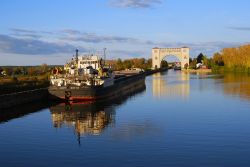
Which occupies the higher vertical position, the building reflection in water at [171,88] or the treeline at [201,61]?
the treeline at [201,61]

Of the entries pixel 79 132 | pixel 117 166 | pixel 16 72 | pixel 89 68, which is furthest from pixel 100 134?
pixel 16 72

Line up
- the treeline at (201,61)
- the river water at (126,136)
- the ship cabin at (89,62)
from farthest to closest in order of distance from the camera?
1. the treeline at (201,61)
2. the ship cabin at (89,62)
3. the river water at (126,136)

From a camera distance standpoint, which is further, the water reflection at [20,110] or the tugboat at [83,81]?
the tugboat at [83,81]

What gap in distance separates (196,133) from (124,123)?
5.28m

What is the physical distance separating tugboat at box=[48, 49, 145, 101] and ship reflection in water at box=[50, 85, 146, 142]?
35.2 inches

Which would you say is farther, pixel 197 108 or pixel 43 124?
pixel 197 108

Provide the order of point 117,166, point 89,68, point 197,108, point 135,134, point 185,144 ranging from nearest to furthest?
1. point 117,166
2. point 185,144
3. point 135,134
4. point 197,108
5. point 89,68

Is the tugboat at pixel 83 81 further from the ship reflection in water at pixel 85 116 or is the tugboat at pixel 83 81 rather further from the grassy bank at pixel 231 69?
the grassy bank at pixel 231 69

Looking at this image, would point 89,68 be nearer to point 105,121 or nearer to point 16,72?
point 105,121

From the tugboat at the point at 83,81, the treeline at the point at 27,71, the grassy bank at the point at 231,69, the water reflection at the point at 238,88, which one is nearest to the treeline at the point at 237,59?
the grassy bank at the point at 231,69

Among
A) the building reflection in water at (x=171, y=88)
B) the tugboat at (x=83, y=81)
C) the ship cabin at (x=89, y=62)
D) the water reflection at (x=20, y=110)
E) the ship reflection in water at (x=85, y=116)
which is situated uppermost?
the ship cabin at (x=89, y=62)

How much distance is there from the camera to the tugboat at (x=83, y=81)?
120 ft

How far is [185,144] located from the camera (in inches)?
743

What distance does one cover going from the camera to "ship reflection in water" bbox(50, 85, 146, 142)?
23.8m
